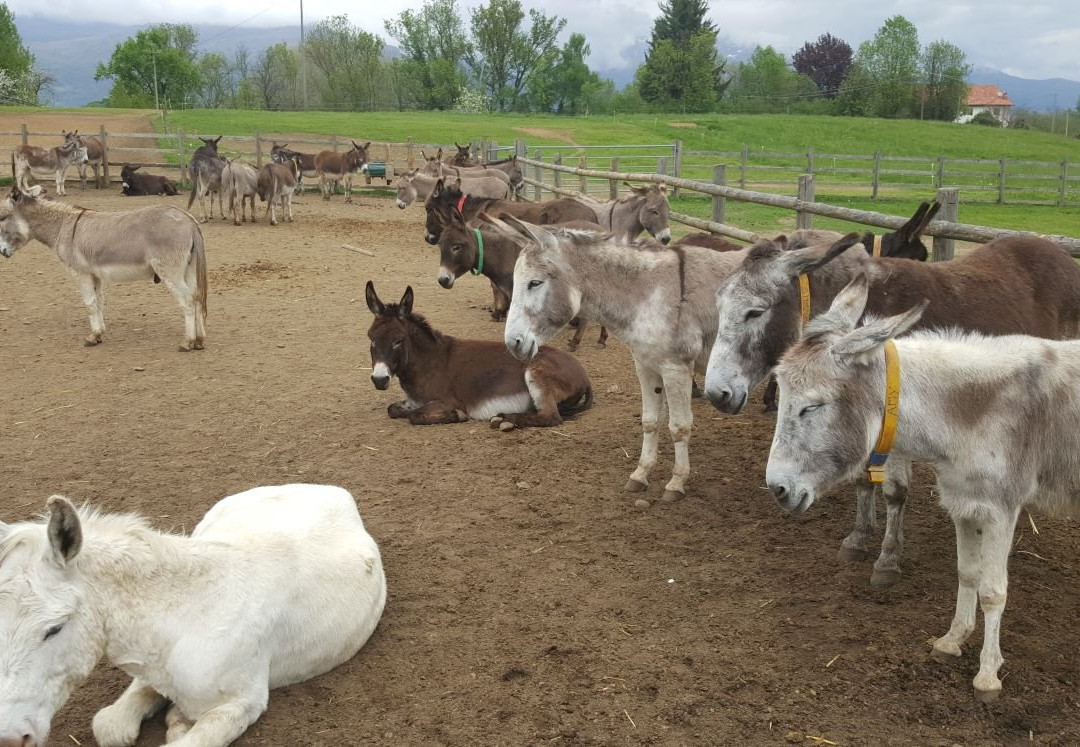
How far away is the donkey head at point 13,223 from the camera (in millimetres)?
9977

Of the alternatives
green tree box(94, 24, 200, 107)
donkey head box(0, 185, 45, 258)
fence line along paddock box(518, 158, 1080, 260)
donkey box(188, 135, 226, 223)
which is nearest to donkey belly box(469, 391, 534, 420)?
fence line along paddock box(518, 158, 1080, 260)

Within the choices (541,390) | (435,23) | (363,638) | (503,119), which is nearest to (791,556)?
(363,638)

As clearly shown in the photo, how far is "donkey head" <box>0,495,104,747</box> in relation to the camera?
266cm

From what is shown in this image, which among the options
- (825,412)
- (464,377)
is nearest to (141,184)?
(464,377)

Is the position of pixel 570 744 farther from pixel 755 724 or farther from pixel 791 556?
pixel 791 556

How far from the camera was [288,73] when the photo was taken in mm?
98812

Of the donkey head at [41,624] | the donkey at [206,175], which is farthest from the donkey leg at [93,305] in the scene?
the donkey at [206,175]

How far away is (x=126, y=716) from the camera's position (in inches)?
127

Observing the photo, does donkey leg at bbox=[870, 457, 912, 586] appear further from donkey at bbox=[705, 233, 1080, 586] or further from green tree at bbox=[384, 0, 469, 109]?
green tree at bbox=[384, 0, 469, 109]

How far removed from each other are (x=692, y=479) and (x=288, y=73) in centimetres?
10425

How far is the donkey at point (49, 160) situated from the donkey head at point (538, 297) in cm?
2477

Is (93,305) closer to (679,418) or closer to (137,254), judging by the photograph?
(137,254)

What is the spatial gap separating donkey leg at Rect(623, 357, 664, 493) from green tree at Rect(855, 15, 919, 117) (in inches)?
2859

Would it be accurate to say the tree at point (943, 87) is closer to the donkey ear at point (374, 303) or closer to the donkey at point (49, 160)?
the donkey at point (49, 160)
